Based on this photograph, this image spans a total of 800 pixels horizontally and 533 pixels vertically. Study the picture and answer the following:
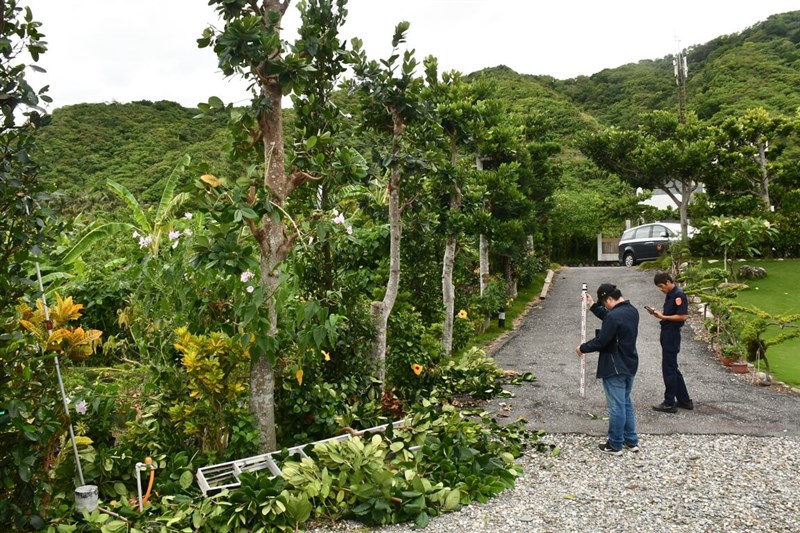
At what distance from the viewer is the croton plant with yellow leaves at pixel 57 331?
384cm

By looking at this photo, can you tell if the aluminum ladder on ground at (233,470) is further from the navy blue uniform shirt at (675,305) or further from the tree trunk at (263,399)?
the navy blue uniform shirt at (675,305)

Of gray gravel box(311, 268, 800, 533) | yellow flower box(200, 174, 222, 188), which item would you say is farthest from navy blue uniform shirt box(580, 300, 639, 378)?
yellow flower box(200, 174, 222, 188)

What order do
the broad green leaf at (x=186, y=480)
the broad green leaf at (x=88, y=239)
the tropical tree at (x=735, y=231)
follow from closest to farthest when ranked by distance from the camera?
the broad green leaf at (x=186, y=480)
the broad green leaf at (x=88, y=239)
the tropical tree at (x=735, y=231)

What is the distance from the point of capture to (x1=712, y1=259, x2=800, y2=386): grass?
891cm

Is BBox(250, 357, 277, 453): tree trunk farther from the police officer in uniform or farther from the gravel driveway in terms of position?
the police officer in uniform

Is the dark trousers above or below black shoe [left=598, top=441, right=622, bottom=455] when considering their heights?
above

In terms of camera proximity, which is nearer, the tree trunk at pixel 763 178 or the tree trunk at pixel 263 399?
the tree trunk at pixel 263 399

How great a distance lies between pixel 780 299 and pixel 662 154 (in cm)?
582

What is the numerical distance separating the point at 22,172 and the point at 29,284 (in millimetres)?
610

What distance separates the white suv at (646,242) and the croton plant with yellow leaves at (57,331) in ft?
60.2

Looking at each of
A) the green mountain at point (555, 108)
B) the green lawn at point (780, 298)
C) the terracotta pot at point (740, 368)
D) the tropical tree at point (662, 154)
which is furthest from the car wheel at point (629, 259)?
the terracotta pot at point (740, 368)

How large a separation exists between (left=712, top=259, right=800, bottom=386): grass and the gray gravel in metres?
0.80

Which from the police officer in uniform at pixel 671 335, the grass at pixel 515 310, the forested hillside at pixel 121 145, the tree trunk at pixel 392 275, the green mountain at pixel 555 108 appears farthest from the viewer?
the green mountain at pixel 555 108

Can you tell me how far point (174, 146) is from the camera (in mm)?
28891
